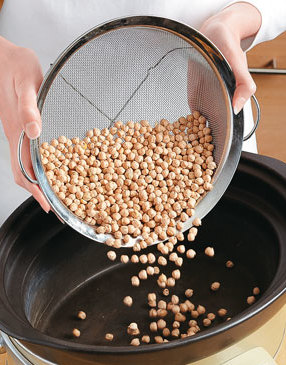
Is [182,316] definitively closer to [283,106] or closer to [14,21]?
[14,21]

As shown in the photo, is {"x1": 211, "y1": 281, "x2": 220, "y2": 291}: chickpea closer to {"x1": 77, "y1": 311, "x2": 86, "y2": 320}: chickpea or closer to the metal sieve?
the metal sieve

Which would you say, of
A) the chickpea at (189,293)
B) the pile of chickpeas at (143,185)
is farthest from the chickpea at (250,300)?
the chickpea at (189,293)

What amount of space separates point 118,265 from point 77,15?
19.8 inches

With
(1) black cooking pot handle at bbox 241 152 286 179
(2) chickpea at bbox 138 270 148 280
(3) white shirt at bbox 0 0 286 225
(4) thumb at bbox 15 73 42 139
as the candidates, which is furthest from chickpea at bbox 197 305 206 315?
(3) white shirt at bbox 0 0 286 225

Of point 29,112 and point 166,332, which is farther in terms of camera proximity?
point 166,332

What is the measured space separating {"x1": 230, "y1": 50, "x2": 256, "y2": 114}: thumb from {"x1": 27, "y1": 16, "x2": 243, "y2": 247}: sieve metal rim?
0.05 ft

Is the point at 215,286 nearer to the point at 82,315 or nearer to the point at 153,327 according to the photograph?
the point at 153,327

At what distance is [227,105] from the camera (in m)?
0.97

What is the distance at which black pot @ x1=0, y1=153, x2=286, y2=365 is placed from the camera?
97 centimetres

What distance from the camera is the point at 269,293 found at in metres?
0.76

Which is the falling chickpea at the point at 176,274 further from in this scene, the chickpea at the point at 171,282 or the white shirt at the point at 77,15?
the white shirt at the point at 77,15

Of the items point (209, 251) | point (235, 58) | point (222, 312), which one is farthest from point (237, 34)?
point (222, 312)

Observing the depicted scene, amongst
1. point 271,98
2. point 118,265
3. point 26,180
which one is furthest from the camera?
point 271,98

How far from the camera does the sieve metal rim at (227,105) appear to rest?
86cm
